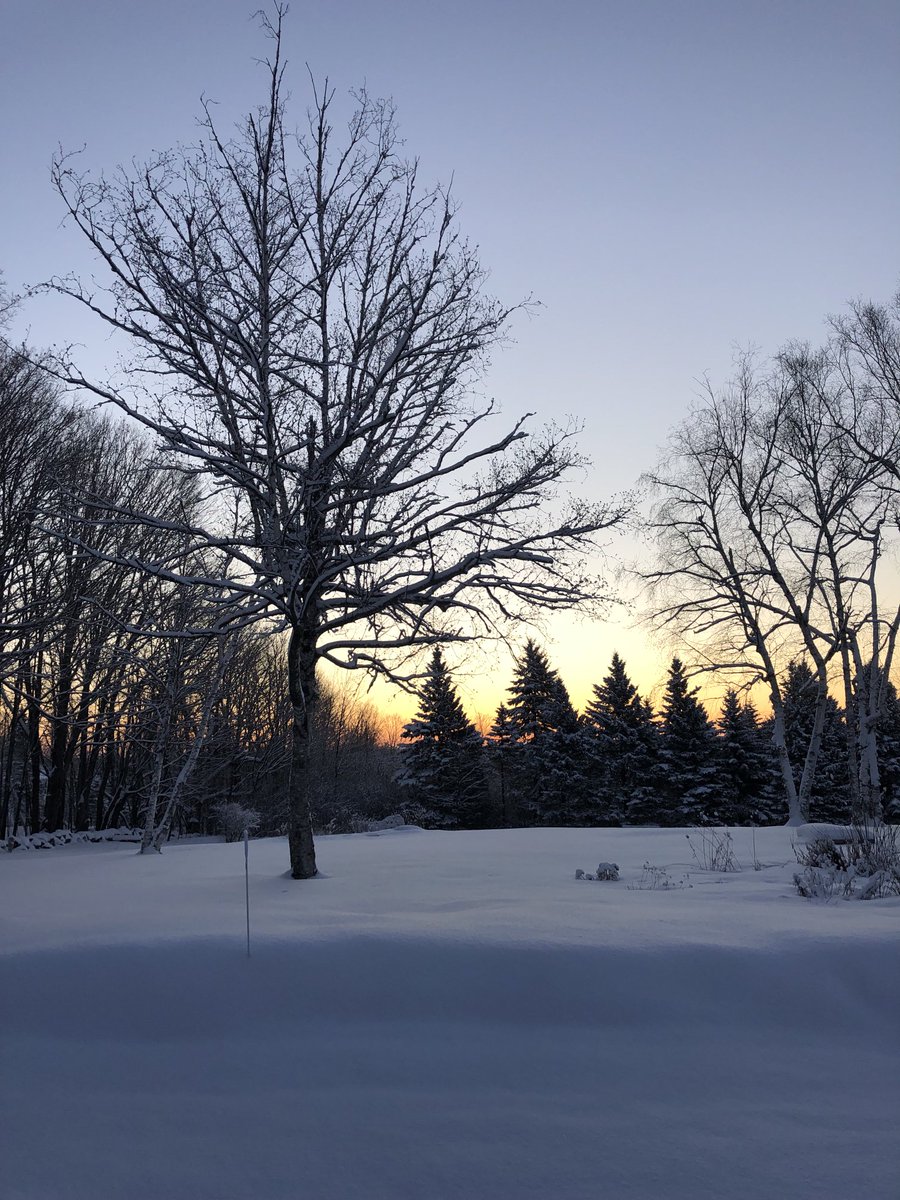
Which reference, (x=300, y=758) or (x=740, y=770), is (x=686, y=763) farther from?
(x=300, y=758)

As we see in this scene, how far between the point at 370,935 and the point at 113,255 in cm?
791

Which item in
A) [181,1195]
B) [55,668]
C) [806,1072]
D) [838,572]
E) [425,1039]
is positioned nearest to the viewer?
[181,1195]

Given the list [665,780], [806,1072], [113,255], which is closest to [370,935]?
Result: [806,1072]

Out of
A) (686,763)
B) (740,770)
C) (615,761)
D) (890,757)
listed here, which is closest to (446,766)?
(615,761)

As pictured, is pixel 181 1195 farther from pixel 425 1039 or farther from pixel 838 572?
pixel 838 572

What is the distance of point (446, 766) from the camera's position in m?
40.0

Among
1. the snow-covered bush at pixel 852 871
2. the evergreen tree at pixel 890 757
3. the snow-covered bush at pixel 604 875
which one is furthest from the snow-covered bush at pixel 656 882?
the evergreen tree at pixel 890 757

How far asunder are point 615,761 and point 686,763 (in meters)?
3.41

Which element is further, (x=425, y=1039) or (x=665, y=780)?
(x=665, y=780)

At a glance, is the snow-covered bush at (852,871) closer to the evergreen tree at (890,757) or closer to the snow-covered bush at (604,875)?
the snow-covered bush at (604,875)

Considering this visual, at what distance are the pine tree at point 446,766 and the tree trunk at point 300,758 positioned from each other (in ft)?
99.0

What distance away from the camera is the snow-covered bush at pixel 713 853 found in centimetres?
910

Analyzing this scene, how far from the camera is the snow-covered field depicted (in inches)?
116

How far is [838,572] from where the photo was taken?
59.2 ft
